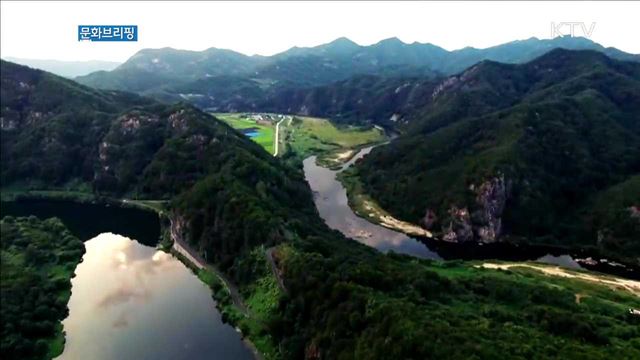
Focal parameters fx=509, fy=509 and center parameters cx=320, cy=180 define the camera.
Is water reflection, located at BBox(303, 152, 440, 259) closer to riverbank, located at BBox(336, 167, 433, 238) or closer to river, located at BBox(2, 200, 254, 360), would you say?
Answer: riverbank, located at BBox(336, 167, 433, 238)

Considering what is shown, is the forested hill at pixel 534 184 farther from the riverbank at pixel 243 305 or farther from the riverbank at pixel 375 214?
the riverbank at pixel 243 305

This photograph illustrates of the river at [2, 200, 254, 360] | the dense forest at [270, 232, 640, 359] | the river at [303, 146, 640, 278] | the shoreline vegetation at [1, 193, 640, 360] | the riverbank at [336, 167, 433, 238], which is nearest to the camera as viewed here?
the dense forest at [270, 232, 640, 359]

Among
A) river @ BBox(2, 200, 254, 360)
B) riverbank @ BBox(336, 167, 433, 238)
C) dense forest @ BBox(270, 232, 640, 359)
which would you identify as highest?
dense forest @ BBox(270, 232, 640, 359)

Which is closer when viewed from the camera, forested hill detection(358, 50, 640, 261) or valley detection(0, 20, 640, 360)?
valley detection(0, 20, 640, 360)

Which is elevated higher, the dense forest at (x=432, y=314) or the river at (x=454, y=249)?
the dense forest at (x=432, y=314)

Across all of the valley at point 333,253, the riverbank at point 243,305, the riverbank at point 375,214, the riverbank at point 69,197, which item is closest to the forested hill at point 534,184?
the valley at point 333,253

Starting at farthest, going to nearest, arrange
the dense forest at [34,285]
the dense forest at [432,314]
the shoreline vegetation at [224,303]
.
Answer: the shoreline vegetation at [224,303], the dense forest at [34,285], the dense forest at [432,314]

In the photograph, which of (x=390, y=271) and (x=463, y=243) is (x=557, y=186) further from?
(x=390, y=271)

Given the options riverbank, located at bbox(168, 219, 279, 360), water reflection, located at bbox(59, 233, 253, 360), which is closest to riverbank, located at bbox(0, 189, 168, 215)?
water reflection, located at bbox(59, 233, 253, 360)
